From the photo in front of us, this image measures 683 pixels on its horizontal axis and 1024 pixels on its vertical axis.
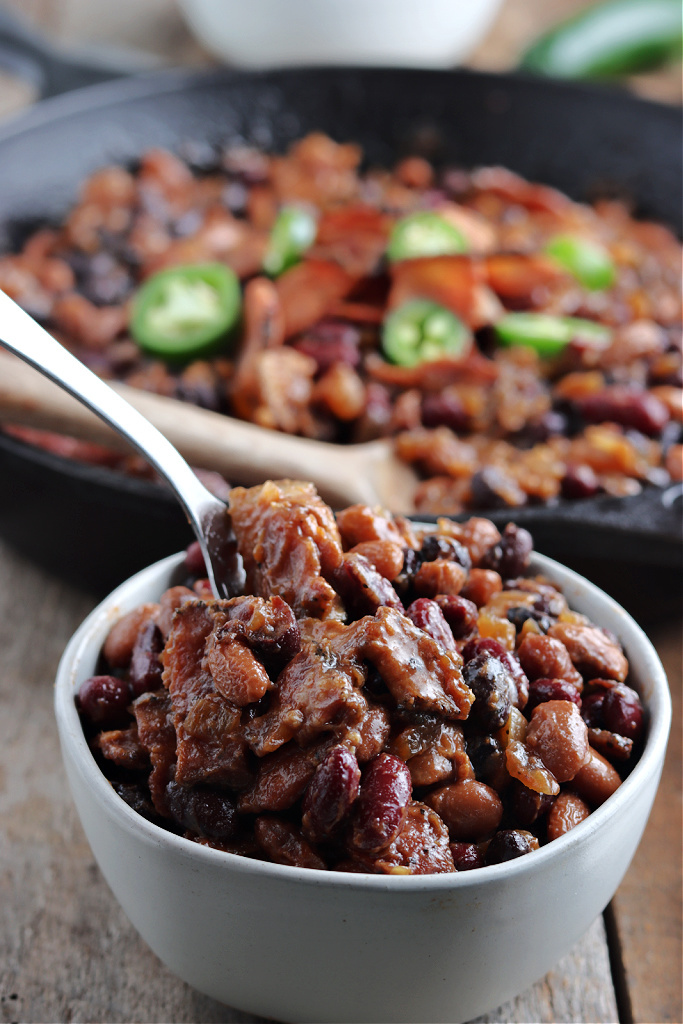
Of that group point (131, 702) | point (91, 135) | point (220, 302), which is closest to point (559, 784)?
point (131, 702)

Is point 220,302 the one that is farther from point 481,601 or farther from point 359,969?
point 359,969

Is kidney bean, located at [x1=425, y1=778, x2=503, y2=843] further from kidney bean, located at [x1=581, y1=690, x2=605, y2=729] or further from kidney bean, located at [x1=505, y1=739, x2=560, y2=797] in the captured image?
kidney bean, located at [x1=581, y1=690, x2=605, y2=729]

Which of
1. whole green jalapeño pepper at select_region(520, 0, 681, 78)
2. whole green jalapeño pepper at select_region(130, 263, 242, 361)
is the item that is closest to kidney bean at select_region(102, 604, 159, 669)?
whole green jalapeño pepper at select_region(130, 263, 242, 361)

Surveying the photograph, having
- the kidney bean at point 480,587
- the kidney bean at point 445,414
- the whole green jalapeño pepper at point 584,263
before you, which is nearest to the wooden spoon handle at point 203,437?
the kidney bean at point 445,414

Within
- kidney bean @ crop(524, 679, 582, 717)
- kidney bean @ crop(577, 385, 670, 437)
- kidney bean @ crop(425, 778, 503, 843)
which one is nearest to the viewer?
kidney bean @ crop(425, 778, 503, 843)

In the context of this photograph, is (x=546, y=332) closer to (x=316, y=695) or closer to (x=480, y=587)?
(x=480, y=587)

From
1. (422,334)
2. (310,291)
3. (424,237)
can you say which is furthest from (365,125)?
(422,334)
